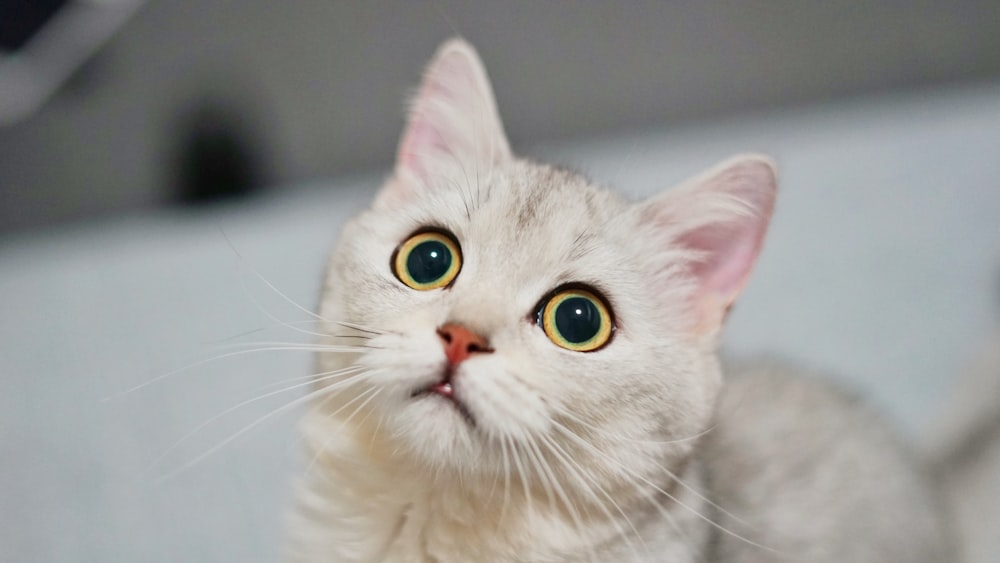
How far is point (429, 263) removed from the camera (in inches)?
38.6

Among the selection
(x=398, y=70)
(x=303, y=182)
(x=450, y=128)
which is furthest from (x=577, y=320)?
(x=303, y=182)

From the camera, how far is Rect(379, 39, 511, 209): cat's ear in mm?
1128

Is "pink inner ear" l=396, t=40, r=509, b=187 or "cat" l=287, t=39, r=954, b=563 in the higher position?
"pink inner ear" l=396, t=40, r=509, b=187

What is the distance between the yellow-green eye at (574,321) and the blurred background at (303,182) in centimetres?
80

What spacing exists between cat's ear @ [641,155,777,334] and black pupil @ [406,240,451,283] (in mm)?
305

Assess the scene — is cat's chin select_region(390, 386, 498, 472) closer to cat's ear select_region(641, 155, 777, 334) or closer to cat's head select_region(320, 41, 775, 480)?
cat's head select_region(320, 41, 775, 480)

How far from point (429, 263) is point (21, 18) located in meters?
1.76

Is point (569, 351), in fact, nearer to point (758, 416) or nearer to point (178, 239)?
point (758, 416)

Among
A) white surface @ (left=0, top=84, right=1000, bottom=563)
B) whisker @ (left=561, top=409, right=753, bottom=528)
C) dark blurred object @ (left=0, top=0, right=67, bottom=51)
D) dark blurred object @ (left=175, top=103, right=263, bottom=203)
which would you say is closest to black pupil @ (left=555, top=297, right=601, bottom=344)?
whisker @ (left=561, top=409, right=753, bottom=528)

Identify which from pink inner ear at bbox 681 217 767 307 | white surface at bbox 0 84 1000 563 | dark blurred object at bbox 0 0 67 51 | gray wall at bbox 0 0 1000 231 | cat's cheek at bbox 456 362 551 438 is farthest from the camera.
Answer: gray wall at bbox 0 0 1000 231

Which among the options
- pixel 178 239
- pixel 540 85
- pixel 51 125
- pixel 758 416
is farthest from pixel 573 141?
pixel 51 125

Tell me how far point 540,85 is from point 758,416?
1.48m

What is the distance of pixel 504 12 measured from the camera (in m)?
2.33

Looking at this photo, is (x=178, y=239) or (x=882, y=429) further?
(x=178, y=239)
